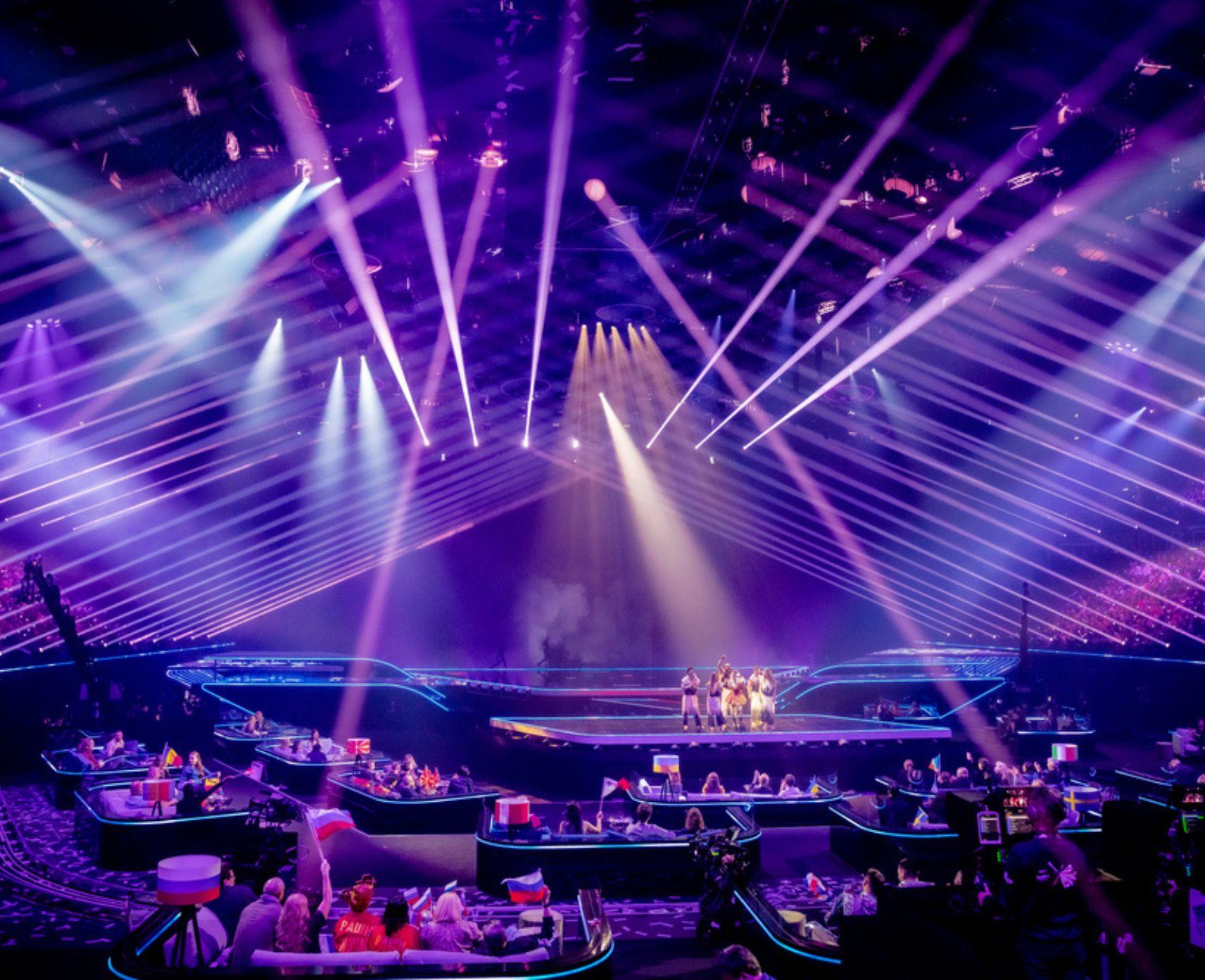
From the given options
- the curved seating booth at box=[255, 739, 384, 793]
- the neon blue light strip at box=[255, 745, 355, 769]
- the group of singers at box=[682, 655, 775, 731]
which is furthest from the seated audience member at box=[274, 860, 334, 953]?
the group of singers at box=[682, 655, 775, 731]

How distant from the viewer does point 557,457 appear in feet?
73.9

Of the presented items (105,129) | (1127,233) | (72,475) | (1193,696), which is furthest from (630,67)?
(1193,696)

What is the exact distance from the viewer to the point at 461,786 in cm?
1152

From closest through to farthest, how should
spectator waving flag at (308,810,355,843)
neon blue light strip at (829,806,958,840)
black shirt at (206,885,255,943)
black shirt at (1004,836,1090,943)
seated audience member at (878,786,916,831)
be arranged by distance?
1. black shirt at (1004,836,1090,943)
2. black shirt at (206,885,255,943)
3. spectator waving flag at (308,810,355,843)
4. neon blue light strip at (829,806,958,840)
5. seated audience member at (878,786,916,831)

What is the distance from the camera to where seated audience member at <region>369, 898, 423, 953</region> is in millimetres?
4980

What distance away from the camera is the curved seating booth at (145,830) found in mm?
9039

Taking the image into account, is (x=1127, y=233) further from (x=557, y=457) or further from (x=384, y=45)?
(x=557, y=457)

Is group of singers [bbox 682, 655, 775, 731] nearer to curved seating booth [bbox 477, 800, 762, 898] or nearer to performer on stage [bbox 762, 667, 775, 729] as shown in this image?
performer on stage [bbox 762, 667, 775, 729]

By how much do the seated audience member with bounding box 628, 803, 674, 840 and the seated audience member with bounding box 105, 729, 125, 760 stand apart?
310 inches

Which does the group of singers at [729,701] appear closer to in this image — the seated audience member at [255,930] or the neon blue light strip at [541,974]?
the neon blue light strip at [541,974]

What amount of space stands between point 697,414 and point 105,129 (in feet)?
41.4

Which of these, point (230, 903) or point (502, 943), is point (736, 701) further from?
point (230, 903)

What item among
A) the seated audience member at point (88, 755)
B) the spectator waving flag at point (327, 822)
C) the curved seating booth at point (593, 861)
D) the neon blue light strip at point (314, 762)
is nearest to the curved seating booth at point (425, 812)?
the neon blue light strip at point (314, 762)

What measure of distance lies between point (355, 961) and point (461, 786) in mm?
7031
